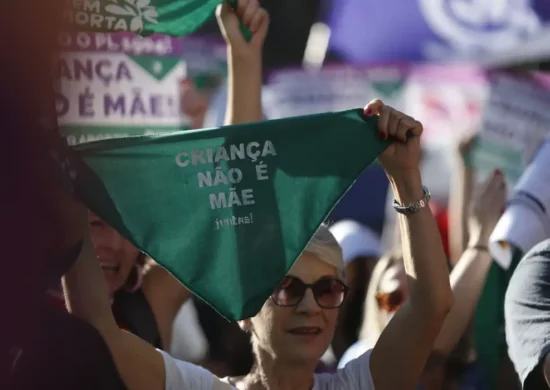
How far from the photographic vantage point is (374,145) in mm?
2859

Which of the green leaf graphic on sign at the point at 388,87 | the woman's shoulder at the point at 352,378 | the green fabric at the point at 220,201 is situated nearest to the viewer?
the green fabric at the point at 220,201

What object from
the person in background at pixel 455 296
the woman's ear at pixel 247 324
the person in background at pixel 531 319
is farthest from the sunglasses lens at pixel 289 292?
the person in background at pixel 455 296

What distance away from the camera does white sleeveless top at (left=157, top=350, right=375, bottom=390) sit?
282 cm

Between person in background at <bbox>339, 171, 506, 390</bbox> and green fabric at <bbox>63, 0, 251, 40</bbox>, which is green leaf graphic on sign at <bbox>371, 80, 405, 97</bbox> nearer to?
person in background at <bbox>339, 171, 506, 390</bbox>

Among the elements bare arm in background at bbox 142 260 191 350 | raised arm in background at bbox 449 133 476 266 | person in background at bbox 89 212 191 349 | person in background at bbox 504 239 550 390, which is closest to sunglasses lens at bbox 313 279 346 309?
person in background at bbox 504 239 550 390

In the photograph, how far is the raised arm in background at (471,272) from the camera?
408 centimetres

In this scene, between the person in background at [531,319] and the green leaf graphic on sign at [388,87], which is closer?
the person in background at [531,319]

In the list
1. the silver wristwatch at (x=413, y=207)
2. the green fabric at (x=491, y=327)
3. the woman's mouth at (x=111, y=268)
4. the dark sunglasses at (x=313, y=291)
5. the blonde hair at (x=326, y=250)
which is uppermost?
the silver wristwatch at (x=413, y=207)

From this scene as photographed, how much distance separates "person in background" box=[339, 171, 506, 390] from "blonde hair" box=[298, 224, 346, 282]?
0.73m

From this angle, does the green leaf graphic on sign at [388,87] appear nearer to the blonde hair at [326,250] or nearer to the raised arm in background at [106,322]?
the blonde hair at [326,250]

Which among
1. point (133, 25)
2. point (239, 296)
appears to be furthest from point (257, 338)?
point (133, 25)

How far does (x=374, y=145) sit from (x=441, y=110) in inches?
110

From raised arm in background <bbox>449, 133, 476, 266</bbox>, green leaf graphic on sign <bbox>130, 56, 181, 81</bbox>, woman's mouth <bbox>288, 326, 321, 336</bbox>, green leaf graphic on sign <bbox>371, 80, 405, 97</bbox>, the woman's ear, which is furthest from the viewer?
green leaf graphic on sign <bbox>371, 80, 405, 97</bbox>

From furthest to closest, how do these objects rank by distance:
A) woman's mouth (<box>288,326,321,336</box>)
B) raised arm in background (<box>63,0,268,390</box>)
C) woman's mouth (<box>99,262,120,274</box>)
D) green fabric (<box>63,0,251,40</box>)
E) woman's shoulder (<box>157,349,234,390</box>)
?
1. woman's mouth (<box>99,262,120,274</box>)
2. green fabric (<box>63,0,251,40</box>)
3. woman's mouth (<box>288,326,321,336</box>)
4. woman's shoulder (<box>157,349,234,390</box>)
5. raised arm in background (<box>63,0,268,390</box>)
